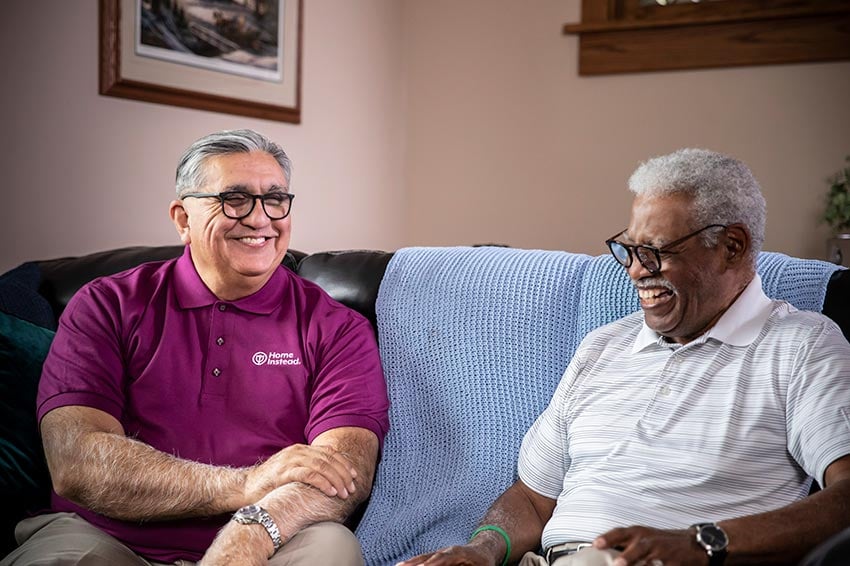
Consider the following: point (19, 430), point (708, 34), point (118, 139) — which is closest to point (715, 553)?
point (19, 430)

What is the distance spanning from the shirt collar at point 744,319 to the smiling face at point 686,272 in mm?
22

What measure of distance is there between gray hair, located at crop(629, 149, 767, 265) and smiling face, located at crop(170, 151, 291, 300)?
79 centimetres

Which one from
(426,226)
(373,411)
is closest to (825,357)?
(373,411)

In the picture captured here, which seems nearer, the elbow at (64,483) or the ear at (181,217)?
the elbow at (64,483)

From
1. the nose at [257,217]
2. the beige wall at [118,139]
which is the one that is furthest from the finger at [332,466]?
the beige wall at [118,139]

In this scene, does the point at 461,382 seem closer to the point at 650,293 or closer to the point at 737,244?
the point at 650,293

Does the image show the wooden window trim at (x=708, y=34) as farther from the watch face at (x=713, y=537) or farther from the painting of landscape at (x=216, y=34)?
the watch face at (x=713, y=537)

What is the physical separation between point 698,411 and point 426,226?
2663mm

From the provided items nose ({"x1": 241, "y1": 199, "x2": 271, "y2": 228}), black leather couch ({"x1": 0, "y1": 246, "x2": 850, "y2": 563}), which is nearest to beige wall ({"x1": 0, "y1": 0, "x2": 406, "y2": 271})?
black leather couch ({"x1": 0, "y1": 246, "x2": 850, "y2": 563})

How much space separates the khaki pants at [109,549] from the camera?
1638 mm

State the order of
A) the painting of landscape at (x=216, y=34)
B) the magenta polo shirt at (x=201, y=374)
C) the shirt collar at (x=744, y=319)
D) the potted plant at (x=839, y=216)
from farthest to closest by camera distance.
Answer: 1. the potted plant at (x=839, y=216)
2. the painting of landscape at (x=216, y=34)
3. the magenta polo shirt at (x=201, y=374)
4. the shirt collar at (x=744, y=319)

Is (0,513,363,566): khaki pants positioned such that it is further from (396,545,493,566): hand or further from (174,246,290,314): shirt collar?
(174,246,290,314): shirt collar

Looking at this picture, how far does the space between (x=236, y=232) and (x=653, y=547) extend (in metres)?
1.07

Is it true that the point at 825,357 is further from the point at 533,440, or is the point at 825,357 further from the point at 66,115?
the point at 66,115
